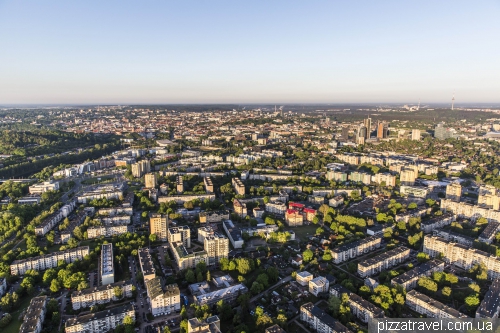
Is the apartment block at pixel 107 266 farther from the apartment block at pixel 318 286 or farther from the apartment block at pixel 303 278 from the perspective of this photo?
the apartment block at pixel 318 286

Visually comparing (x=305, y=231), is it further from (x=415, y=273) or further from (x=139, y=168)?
(x=139, y=168)

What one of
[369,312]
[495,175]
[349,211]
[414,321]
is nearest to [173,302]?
[369,312]

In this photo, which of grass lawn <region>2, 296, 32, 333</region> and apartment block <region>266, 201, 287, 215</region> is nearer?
grass lawn <region>2, 296, 32, 333</region>

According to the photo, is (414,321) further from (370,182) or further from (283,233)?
(370,182)

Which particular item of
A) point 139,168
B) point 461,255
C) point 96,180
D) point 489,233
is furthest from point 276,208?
point 96,180

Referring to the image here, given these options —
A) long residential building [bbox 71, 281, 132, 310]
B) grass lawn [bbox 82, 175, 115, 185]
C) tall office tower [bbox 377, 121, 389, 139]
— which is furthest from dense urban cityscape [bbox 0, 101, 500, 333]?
→ tall office tower [bbox 377, 121, 389, 139]

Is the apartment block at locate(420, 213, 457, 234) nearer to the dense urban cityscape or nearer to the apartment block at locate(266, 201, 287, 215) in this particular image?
the dense urban cityscape
